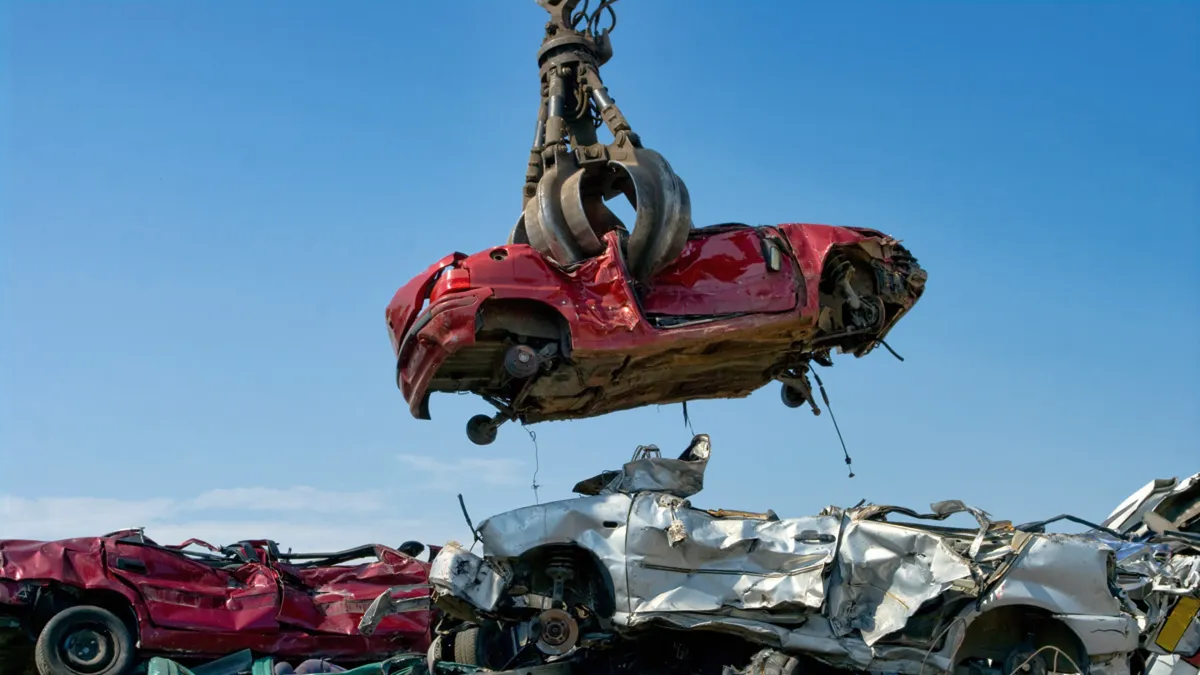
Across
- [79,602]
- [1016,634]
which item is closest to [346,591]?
[79,602]

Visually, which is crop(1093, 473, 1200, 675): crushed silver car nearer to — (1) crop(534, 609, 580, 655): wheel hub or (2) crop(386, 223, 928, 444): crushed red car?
(2) crop(386, 223, 928, 444): crushed red car

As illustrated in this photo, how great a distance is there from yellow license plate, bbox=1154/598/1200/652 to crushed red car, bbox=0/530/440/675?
606cm

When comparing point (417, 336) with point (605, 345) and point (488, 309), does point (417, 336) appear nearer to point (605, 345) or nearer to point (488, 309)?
point (488, 309)

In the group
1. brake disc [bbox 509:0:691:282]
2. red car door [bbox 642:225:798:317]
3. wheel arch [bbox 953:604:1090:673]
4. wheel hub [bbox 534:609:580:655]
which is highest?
brake disc [bbox 509:0:691:282]

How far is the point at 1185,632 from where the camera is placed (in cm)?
1023

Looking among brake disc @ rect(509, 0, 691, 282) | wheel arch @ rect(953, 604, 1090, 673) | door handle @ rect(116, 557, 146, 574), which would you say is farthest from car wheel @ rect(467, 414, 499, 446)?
wheel arch @ rect(953, 604, 1090, 673)

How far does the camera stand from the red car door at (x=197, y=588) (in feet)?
35.2

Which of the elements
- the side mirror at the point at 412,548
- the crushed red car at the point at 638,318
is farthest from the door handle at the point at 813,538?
the side mirror at the point at 412,548

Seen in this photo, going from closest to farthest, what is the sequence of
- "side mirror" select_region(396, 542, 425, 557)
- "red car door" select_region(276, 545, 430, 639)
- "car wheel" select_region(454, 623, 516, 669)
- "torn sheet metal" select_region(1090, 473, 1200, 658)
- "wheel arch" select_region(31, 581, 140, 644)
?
"car wheel" select_region(454, 623, 516, 669) < "torn sheet metal" select_region(1090, 473, 1200, 658) < "wheel arch" select_region(31, 581, 140, 644) < "red car door" select_region(276, 545, 430, 639) < "side mirror" select_region(396, 542, 425, 557)

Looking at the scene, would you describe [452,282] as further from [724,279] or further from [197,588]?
[197,588]

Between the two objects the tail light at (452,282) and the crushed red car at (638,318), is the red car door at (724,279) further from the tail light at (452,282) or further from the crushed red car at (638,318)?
the tail light at (452,282)

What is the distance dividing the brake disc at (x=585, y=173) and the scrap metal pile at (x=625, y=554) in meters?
0.02

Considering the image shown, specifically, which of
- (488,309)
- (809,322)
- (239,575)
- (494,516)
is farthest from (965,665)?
(239,575)

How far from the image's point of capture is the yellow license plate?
1016 centimetres
